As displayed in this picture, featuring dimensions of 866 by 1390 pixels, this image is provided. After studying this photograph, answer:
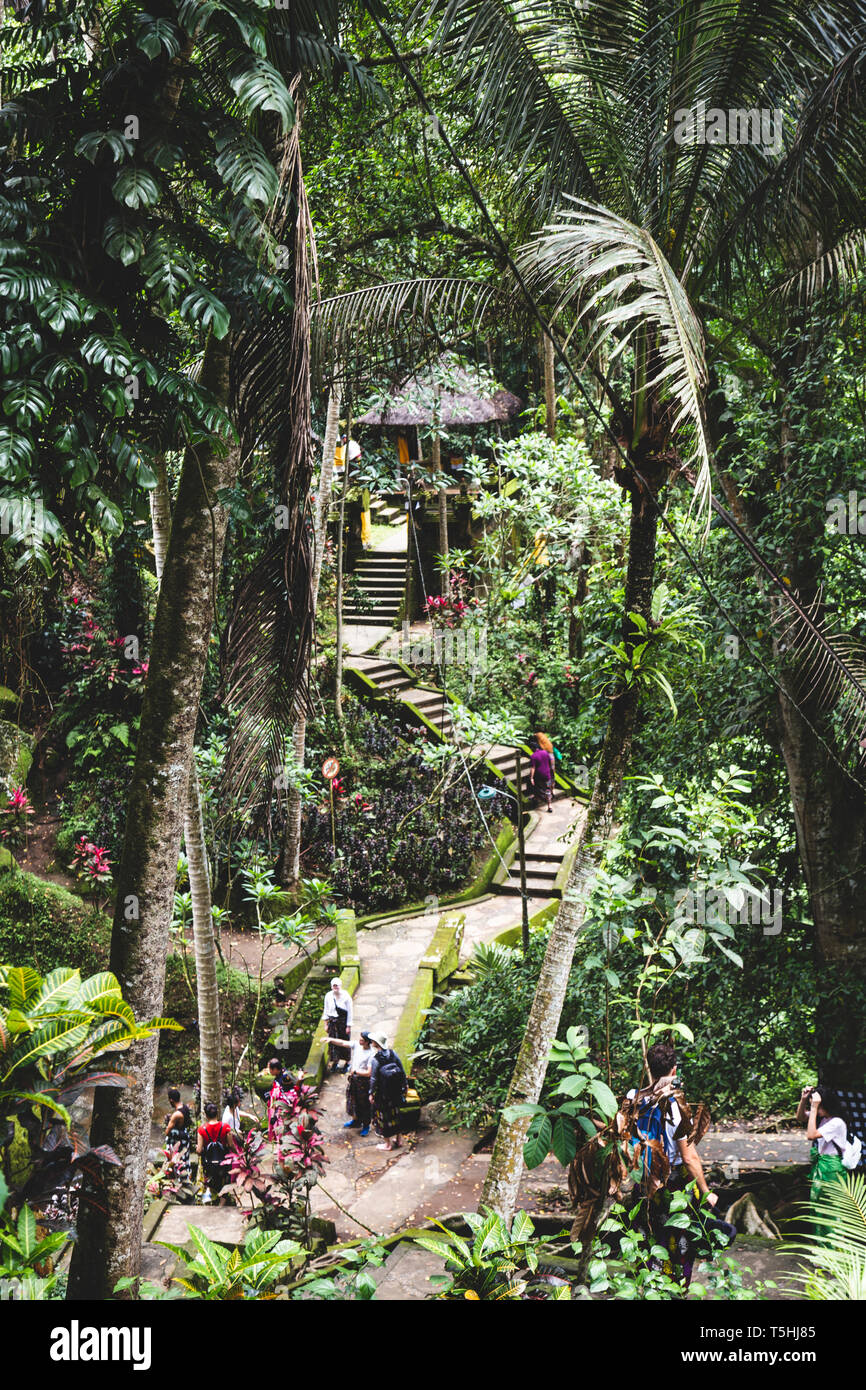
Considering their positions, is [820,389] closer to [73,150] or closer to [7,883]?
[73,150]

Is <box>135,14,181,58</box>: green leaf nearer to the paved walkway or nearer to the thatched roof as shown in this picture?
the paved walkway

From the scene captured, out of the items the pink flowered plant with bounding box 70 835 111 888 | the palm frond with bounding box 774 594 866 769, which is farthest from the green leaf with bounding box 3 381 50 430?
the pink flowered plant with bounding box 70 835 111 888

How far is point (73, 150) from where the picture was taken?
155 inches

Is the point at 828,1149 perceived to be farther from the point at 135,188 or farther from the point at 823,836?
the point at 135,188

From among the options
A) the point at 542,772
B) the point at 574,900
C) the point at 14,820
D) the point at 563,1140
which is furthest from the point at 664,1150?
the point at 542,772

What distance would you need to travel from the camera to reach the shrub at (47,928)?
10.3 meters

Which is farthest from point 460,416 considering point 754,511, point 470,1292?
point 470,1292

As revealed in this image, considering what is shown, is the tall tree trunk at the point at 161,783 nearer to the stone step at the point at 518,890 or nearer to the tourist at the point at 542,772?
the stone step at the point at 518,890

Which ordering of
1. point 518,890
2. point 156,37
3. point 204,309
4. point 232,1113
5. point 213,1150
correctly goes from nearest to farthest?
point 156,37 → point 204,309 → point 213,1150 → point 232,1113 → point 518,890

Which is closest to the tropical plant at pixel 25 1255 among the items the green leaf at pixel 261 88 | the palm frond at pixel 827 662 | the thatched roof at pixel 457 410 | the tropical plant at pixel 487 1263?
the tropical plant at pixel 487 1263

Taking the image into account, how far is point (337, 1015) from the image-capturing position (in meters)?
10.0

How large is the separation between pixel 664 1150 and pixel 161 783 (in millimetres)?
2629

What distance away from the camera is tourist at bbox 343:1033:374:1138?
929 cm

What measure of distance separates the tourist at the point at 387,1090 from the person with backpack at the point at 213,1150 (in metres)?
1.96
